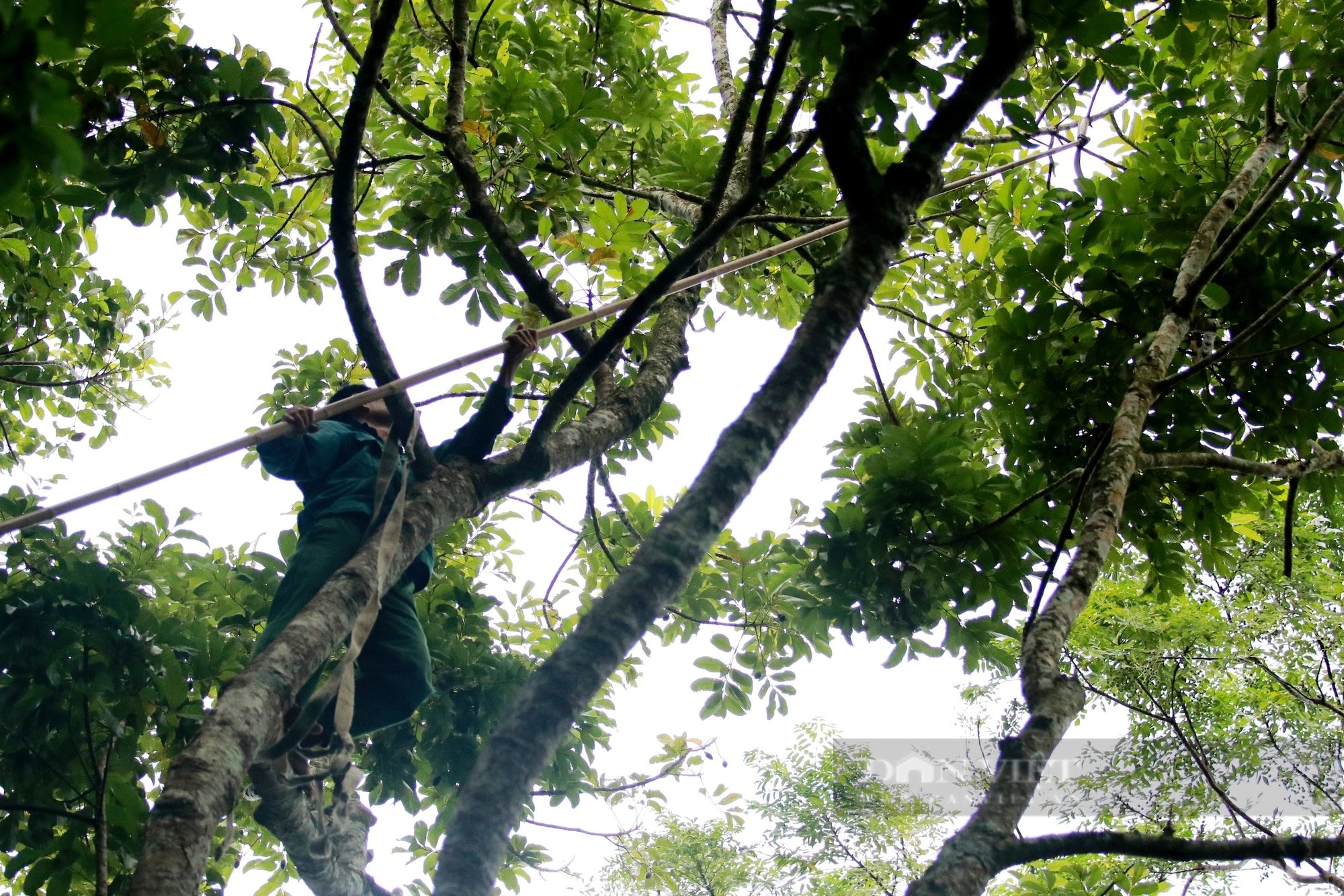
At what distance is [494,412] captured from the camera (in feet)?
10.5

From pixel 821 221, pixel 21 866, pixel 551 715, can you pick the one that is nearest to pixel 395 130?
pixel 821 221

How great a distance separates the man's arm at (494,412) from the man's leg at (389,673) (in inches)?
26.8

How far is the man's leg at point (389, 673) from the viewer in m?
3.44

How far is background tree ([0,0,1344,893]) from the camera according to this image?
175 cm

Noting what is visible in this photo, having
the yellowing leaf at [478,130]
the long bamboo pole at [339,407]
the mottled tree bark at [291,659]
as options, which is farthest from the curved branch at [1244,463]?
the yellowing leaf at [478,130]

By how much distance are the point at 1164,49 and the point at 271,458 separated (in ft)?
12.9

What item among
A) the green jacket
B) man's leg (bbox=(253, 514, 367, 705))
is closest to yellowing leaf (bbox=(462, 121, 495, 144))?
the green jacket

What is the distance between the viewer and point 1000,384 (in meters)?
3.57

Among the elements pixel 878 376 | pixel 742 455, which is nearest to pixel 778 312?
pixel 878 376

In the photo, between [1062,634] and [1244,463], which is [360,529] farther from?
[1244,463]

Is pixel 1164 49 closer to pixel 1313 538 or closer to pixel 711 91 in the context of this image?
pixel 711 91

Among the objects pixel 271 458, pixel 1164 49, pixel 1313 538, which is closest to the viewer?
pixel 271 458

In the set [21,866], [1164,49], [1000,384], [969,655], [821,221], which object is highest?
[1164,49]

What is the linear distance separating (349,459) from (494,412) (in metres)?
0.84
